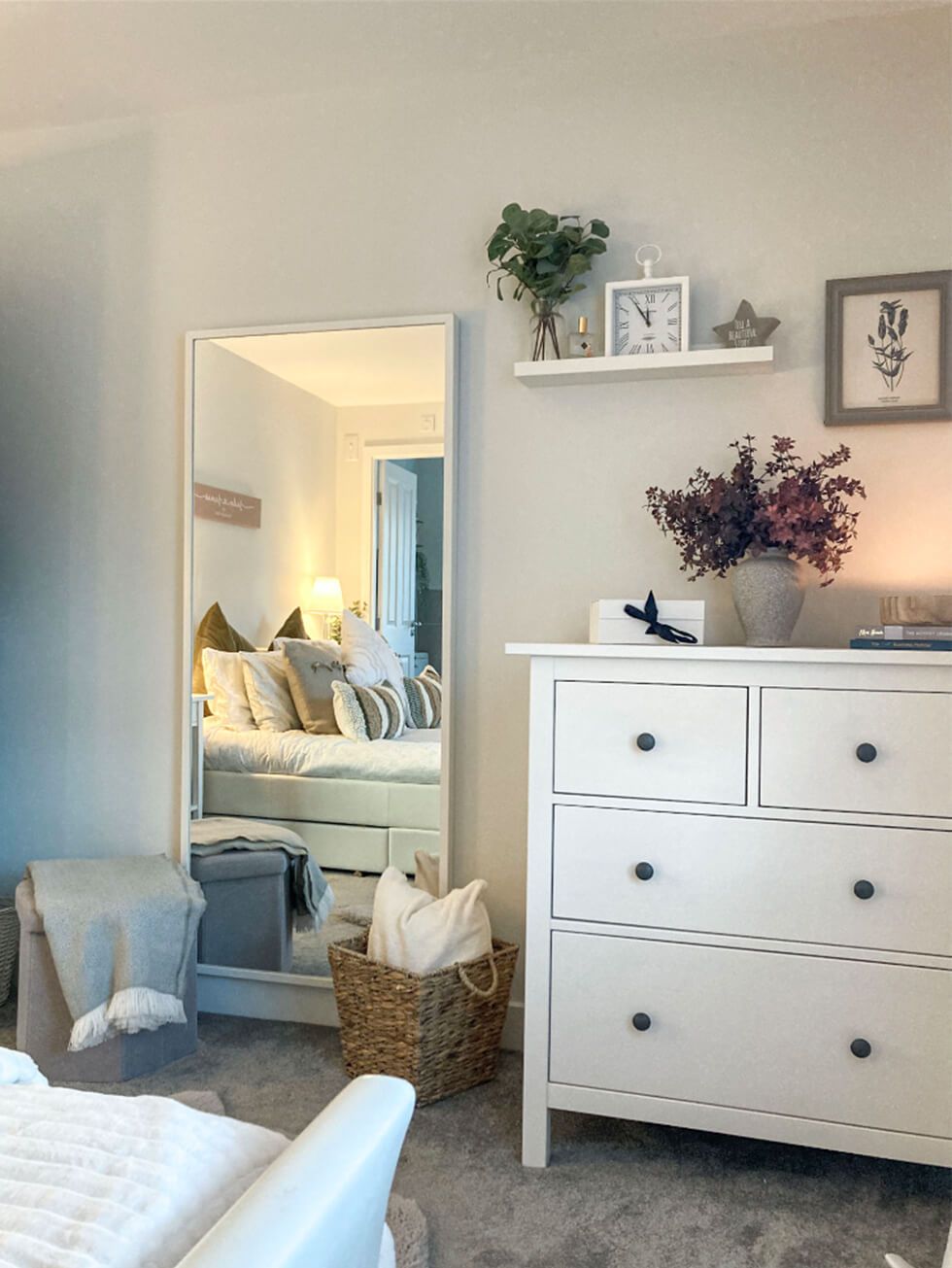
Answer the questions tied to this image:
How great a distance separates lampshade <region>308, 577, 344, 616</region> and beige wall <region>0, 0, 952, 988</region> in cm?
31

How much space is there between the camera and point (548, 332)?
259 centimetres

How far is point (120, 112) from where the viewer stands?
291 cm

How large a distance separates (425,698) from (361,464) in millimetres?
618

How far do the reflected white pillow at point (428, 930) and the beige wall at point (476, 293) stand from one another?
10.2 inches

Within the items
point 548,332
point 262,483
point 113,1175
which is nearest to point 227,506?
point 262,483

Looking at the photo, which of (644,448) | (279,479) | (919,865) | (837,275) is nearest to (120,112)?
(279,479)

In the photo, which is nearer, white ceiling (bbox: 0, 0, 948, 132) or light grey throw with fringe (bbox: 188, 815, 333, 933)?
white ceiling (bbox: 0, 0, 948, 132)

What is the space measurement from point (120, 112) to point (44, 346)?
678mm

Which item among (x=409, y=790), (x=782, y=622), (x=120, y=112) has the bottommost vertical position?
(x=409, y=790)

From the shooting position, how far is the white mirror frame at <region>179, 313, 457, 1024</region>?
266 centimetres

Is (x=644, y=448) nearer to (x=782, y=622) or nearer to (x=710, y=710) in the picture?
(x=782, y=622)

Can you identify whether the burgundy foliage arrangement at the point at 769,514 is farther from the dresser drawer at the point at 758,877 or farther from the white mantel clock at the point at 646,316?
the dresser drawer at the point at 758,877

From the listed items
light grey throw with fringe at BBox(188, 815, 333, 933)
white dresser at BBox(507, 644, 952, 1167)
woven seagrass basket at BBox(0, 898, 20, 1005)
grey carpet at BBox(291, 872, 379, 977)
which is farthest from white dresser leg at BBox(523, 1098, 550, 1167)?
woven seagrass basket at BBox(0, 898, 20, 1005)

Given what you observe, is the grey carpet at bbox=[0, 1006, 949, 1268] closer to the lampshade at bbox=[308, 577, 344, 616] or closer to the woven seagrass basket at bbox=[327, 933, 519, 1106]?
the woven seagrass basket at bbox=[327, 933, 519, 1106]
